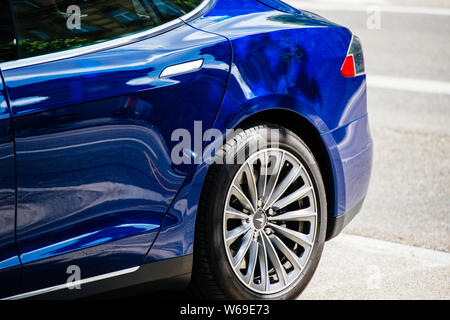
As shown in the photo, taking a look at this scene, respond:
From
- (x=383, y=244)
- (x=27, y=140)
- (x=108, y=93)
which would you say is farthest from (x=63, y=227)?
(x=383, y=244)

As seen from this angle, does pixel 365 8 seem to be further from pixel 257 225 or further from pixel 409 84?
pixel 257 225

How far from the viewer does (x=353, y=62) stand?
3494mm

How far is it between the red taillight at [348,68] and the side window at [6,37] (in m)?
1.62

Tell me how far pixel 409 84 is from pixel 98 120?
557cm

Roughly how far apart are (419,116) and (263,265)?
384 cm

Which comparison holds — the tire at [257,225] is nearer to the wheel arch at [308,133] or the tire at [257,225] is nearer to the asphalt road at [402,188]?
the wheel arch at [308,133]

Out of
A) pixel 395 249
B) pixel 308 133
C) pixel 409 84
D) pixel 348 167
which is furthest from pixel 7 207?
pixel 409 84

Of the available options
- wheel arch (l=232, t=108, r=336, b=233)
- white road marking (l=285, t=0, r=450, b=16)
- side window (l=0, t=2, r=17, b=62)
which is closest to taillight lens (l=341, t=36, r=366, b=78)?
wheel arch (l=232, t=108, r=336, b=233)

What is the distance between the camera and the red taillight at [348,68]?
11.3 ft

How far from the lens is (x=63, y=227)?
2.59 metres

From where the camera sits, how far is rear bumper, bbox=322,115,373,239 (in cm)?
340
